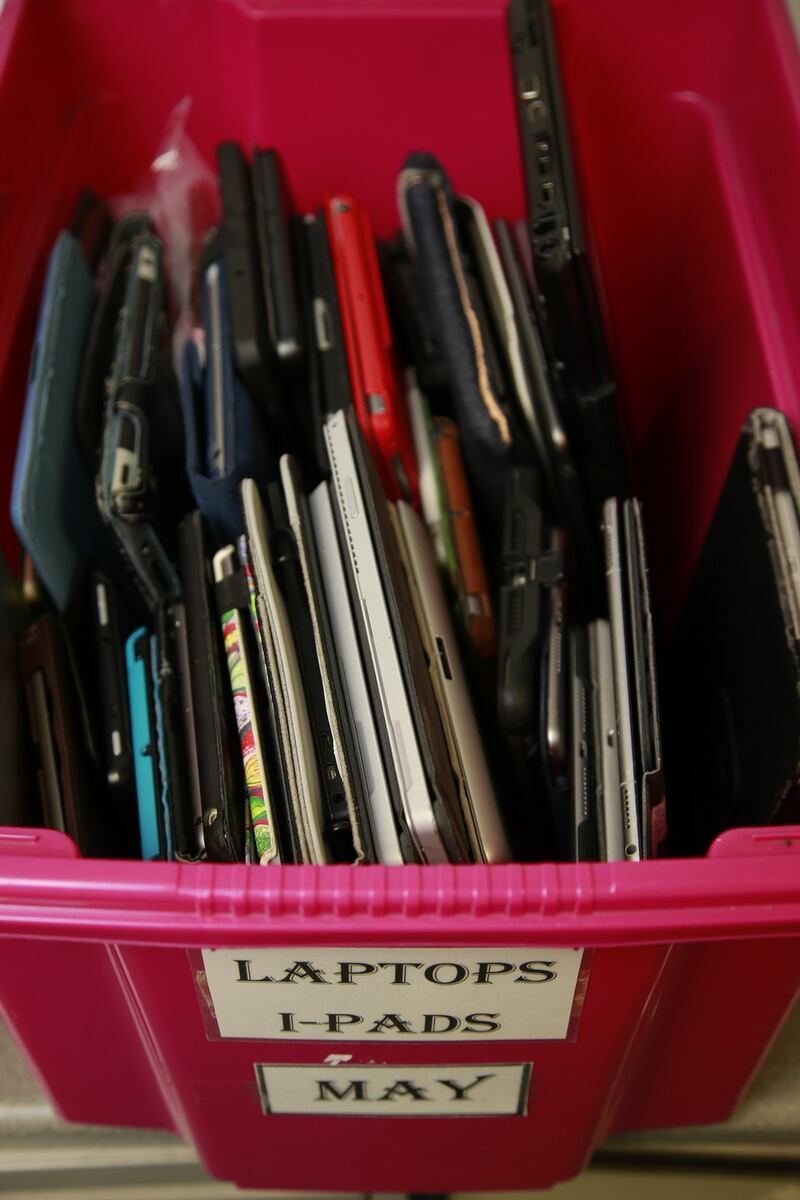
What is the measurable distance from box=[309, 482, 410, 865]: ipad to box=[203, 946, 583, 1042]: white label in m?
0.06

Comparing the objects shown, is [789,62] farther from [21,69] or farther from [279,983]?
[279,983]

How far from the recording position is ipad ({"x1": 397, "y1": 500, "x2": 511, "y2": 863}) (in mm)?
591

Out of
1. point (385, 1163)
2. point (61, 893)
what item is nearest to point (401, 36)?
point (61, 893)

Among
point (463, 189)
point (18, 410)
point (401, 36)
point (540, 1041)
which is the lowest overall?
point (540, 1041)

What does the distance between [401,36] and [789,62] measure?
0.32m

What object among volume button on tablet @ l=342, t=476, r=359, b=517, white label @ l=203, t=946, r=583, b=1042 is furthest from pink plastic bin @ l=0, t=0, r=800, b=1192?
volume button on tablet @ l=342, t=476, r=359, b=517

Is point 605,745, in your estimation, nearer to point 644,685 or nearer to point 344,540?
point 644,685

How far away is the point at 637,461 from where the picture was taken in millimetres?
1012

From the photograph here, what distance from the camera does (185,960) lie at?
50cm

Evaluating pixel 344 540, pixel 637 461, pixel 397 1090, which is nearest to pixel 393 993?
pixel 397 1090

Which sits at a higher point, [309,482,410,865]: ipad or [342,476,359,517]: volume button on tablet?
[342,476,359,517]: volume button on tablet

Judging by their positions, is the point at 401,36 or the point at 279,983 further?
the point at 401,36

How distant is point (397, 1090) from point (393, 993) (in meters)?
0.13

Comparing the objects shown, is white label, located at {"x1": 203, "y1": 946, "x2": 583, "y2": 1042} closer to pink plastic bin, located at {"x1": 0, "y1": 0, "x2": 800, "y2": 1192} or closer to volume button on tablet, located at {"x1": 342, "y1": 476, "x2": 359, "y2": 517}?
pink plastic bin, located at {"x1": 0, "y1": 0, "x2": 800, "y2": 1192}
